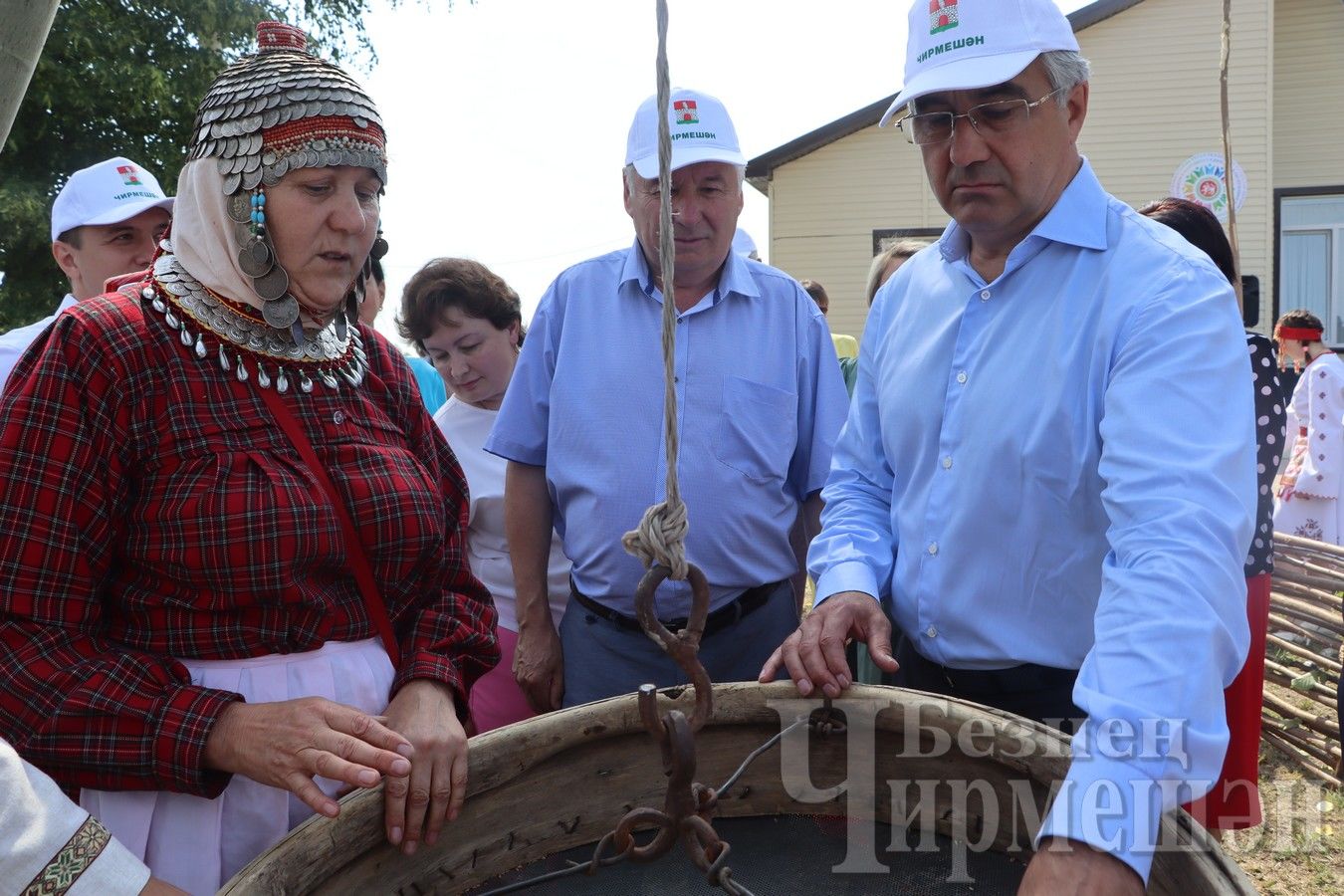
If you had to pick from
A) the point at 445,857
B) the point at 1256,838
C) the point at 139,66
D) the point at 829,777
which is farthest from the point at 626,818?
the point at 139,66

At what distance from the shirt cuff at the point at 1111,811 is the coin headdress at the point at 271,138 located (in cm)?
120

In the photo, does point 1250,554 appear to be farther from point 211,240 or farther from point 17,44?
point 17,44

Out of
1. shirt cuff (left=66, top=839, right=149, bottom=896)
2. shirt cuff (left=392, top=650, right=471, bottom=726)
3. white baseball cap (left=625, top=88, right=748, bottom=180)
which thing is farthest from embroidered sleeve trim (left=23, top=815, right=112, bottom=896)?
white baseball cap (left=625, top=88, right=748, bottom=180)

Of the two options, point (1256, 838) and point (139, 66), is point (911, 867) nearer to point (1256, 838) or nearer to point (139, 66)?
point (1256, 838)

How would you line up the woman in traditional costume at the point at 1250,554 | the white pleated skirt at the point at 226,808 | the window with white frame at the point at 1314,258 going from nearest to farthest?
the white pleated skirt at the point at 226,808
the woman in traditional costume at the point at 1250,554
the window with white frame at the point at 1314,258

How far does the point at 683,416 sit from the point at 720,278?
412 mm

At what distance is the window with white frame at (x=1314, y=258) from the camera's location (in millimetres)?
12742

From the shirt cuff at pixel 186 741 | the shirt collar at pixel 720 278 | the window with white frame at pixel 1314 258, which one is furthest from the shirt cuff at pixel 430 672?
the window with white frame at pixel 1314 258

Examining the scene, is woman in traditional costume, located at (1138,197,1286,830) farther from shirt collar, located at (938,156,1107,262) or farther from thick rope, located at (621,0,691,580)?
thick rope, located at (621,0,691,580)

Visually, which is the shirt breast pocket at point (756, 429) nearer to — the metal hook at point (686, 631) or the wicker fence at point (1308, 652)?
the metal hook at point (686, 631)

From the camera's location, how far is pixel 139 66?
9.77 meters

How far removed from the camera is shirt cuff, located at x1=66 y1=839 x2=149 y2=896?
119cm

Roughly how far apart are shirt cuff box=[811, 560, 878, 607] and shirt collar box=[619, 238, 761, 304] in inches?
42.5

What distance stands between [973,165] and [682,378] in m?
1.02
